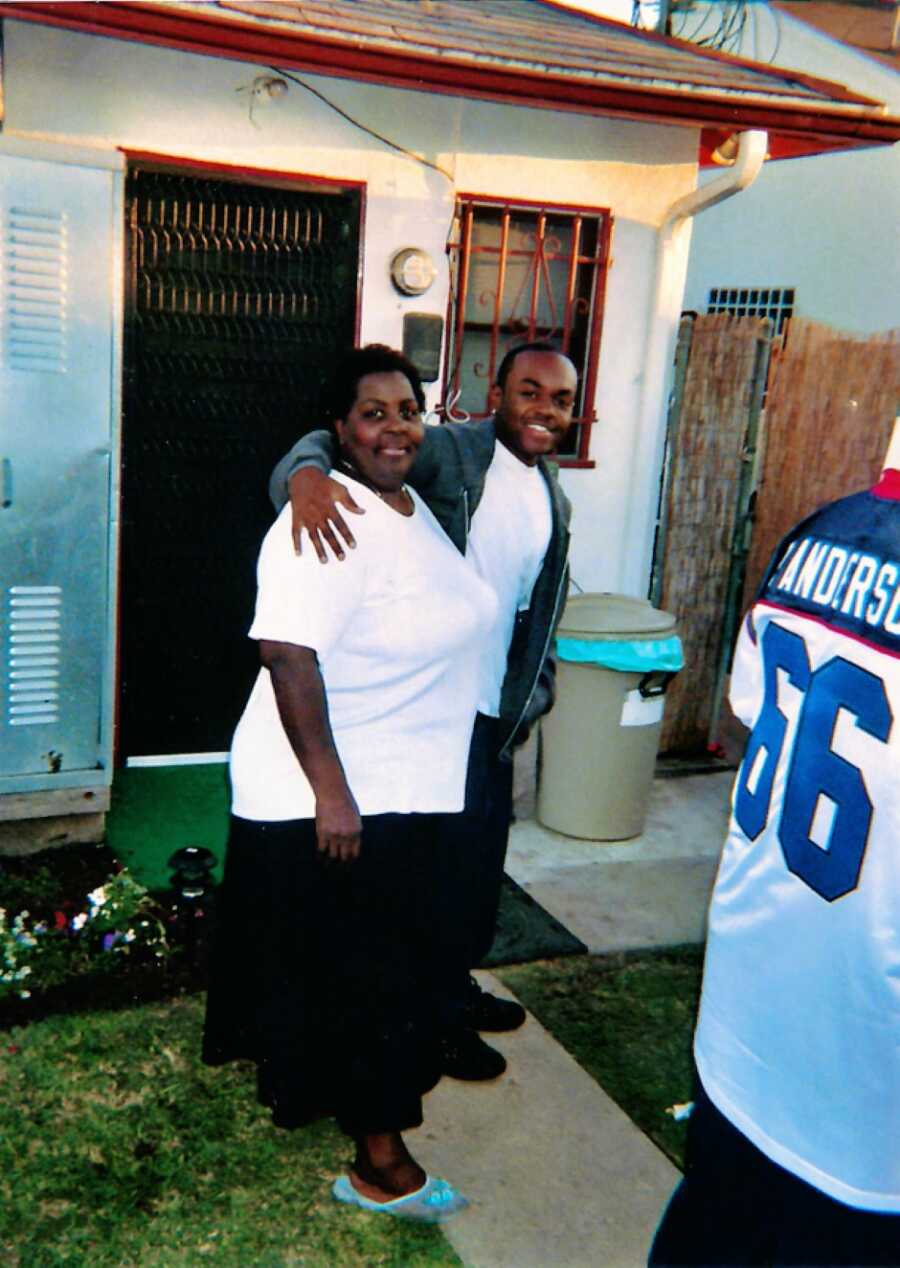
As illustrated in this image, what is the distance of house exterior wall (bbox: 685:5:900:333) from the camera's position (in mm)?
11703

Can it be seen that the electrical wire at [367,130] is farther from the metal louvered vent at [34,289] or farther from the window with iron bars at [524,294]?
the metal louvered vent at [34,289]

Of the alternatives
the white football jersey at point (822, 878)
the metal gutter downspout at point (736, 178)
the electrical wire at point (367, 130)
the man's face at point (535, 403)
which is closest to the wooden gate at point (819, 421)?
the metal gutter downspout at point (736, 178)

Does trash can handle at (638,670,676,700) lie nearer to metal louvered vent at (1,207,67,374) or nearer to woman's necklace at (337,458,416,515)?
woman's necklace at (337,458,416,515)

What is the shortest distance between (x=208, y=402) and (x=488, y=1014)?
322 centimetres

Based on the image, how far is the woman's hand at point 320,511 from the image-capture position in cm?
260

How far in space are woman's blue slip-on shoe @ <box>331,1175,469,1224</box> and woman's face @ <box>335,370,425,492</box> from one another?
1.69 metres

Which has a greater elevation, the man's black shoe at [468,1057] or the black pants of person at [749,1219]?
the black pants of person at [749,1219]

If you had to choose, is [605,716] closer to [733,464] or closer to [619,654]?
[619,654]

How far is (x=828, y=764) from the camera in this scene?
5.65 ft

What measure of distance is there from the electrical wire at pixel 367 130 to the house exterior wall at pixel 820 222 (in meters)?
7.05

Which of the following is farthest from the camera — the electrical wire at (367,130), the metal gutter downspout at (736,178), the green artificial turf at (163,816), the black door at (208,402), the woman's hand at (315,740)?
the metal gutter downspout at (736,178)

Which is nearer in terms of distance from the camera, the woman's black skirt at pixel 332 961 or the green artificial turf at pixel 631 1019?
the woman's black skirt at pixel 332 961

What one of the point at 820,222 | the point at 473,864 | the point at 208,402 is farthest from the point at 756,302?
the point at 473,864

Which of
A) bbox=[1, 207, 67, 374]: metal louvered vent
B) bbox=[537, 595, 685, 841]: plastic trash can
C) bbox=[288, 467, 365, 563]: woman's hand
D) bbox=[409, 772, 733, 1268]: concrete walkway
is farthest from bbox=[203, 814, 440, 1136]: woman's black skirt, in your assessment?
bbox=[537, 595, 685, 841]: plastic trash can
